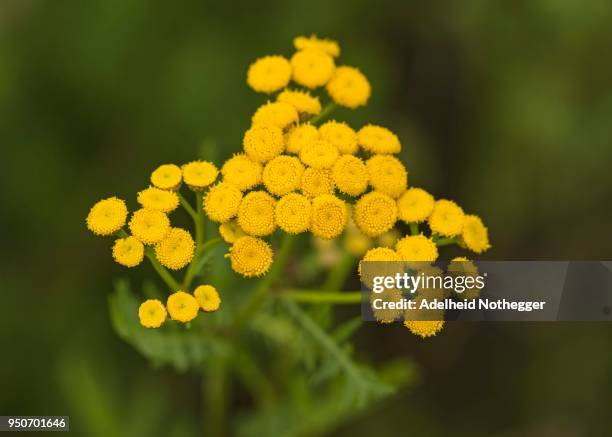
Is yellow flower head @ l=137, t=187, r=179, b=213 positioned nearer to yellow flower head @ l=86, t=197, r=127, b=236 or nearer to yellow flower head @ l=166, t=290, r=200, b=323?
yellow flower head @ l=86, t=197, r=127, b=236

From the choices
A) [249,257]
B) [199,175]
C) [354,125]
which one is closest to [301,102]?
[199,175]

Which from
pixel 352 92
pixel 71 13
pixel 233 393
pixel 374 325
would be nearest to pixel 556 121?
pixel 374 325

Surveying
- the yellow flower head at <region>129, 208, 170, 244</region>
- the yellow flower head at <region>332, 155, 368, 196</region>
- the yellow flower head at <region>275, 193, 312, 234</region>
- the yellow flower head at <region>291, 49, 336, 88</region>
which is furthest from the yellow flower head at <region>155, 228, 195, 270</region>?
the yellow flower head at <region>291, 49, 336, 88</region>

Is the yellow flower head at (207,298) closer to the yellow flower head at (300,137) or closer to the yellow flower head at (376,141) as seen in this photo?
the yellow flower head at (300,137)

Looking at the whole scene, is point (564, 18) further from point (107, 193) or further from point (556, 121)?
point (107, 193)

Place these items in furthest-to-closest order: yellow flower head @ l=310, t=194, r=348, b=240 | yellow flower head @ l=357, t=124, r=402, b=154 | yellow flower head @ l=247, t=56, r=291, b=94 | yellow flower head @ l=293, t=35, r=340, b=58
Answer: yellow flower head @ l=293, t=35, r=340, b=58 < yellow flower head @ l=247, t=56, r=291, b=94 < yellow flower head @ l=357, t=124, r=402, b=154 < yellow flower head @ l=310, t=194, r=348, b=240
